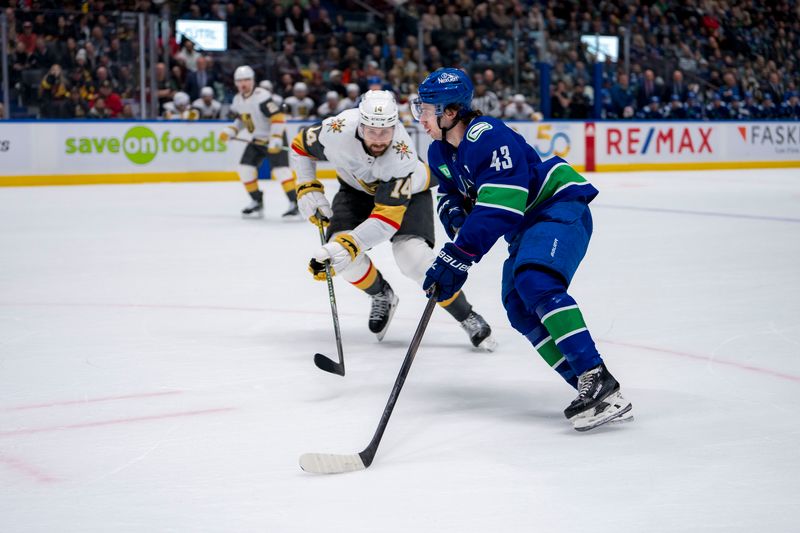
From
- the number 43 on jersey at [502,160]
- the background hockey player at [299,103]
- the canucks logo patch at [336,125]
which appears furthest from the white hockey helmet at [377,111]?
the background hockey player at [299,103]

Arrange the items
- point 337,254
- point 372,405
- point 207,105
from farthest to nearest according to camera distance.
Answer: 1. point 207,105
2. point 337,254
3. point 372,405

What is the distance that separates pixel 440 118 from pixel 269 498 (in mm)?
1209

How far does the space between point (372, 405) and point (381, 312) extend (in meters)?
1.09

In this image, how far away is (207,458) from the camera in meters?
2.62

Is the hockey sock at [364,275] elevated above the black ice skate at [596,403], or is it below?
above

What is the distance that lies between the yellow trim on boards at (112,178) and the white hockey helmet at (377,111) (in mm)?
9691

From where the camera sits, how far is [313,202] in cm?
430

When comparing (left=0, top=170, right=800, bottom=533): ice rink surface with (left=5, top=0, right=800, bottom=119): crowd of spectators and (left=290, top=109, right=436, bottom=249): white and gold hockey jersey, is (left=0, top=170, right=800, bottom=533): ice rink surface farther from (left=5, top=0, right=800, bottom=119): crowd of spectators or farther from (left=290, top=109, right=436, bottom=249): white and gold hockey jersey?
(left=5, top=0, right=800, bottom=119): crowd of spectators

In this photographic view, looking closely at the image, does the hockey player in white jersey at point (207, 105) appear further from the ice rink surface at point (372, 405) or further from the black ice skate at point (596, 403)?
the black ice skate at point (596, 403)

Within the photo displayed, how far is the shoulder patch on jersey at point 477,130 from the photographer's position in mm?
2854

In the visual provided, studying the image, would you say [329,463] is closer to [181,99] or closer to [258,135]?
[258,135]

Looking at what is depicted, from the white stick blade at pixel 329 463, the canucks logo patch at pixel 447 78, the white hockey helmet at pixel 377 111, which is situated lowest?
the white stick blade at pixel 329 463

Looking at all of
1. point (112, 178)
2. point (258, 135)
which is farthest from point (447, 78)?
point (112, 178)

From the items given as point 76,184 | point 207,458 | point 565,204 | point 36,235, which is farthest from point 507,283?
point 76,184
